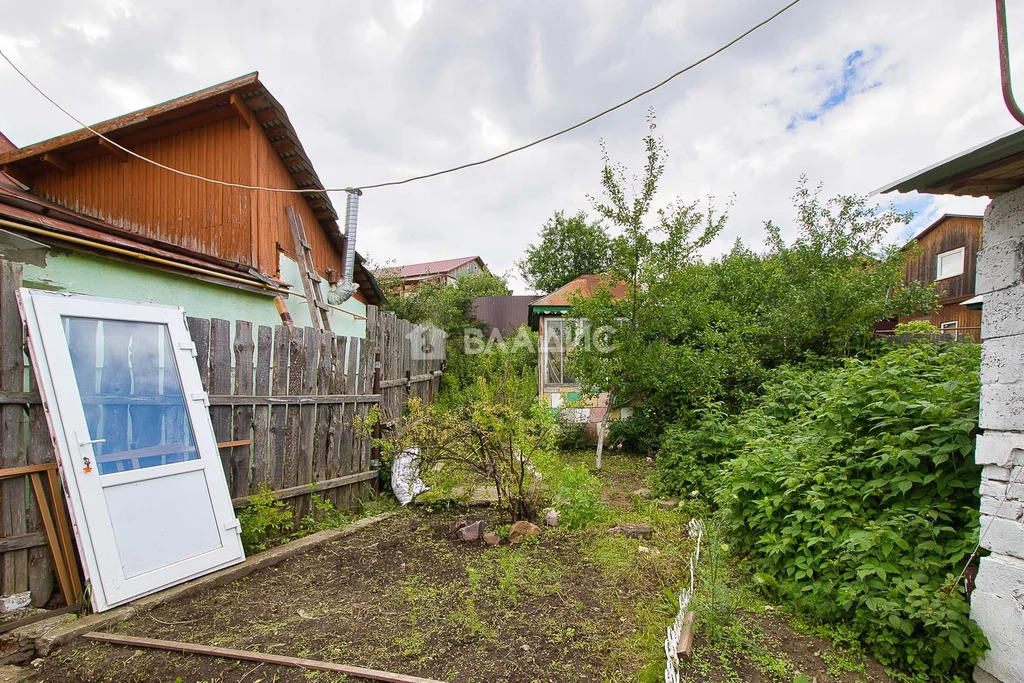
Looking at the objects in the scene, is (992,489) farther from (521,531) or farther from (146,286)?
(146,286)

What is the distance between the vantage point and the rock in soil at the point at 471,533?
4.05 meters

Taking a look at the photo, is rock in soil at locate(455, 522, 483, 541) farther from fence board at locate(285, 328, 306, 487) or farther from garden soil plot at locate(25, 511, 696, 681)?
fence board at locate(285, 328, 306, 487)

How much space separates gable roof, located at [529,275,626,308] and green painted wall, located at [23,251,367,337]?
478 cm

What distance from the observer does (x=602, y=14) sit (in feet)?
15.5

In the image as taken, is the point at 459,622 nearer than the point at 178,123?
Yes

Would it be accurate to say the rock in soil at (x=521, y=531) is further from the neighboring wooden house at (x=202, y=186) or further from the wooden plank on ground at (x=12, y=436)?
the neighboring wooden house at (x=202, y=186)

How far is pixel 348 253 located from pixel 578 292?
13.3 feet

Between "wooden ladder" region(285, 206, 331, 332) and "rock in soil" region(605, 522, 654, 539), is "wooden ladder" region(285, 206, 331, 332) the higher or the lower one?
the higher one

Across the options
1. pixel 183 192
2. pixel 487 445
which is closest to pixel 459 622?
pixel 487 445

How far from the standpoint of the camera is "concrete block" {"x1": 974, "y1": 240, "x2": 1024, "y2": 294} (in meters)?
2.22

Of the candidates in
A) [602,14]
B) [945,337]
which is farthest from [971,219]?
[602,14]

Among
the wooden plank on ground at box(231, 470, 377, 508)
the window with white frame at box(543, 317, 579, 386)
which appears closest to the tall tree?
the window with white frame at box(543, 317, 579, 386)

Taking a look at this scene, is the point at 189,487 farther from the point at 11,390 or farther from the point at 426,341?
the point at 426,341

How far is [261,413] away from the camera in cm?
391
